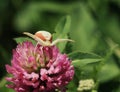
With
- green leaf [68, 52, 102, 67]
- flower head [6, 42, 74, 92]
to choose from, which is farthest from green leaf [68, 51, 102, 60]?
flower head [6, 42, 74, 92]

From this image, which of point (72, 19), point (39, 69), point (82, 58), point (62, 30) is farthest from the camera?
point (72, 19)

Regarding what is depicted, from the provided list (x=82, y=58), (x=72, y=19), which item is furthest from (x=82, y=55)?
(x=72, y=19)

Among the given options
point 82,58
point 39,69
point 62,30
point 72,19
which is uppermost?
point 72,19

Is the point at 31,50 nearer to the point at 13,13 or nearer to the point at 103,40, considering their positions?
the point at 103,40

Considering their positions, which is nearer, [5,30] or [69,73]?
[69,73]

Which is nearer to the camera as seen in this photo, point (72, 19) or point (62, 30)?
point (62, 30)

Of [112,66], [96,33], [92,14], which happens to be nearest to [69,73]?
[112,66]

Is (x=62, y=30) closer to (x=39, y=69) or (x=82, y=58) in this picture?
(x=82, y=58)

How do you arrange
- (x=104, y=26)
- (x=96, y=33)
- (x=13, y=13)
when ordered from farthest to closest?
(x=13, y=13)
(x=104, y=26)
(x=96, y=33)
